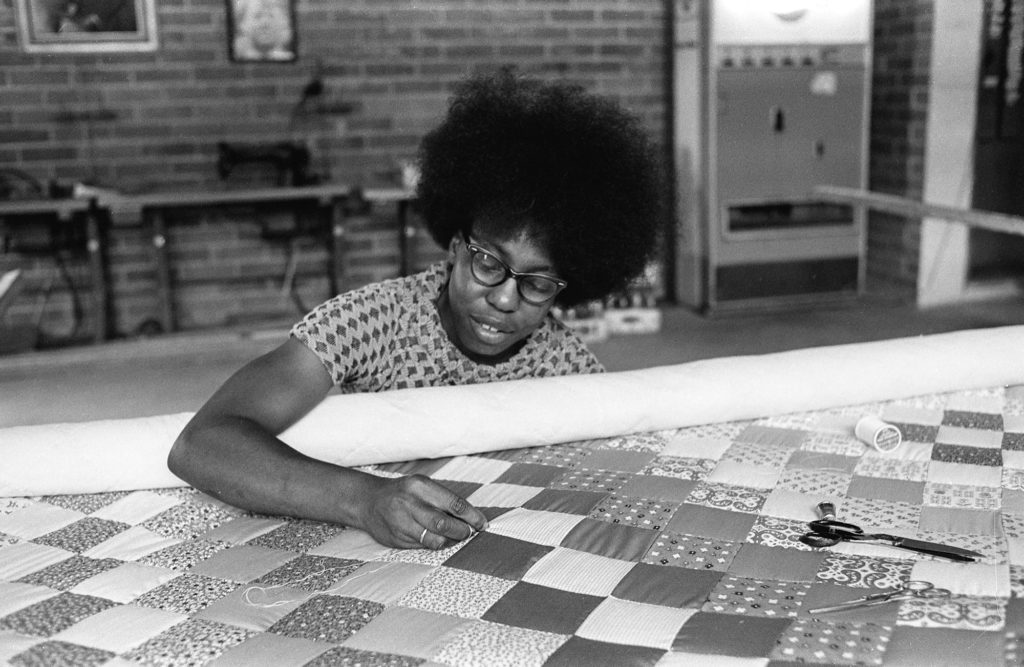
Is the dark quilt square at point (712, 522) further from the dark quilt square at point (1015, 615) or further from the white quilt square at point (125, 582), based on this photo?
the white quilt square at point (125, 582)

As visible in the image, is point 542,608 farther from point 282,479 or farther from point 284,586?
point 282,479

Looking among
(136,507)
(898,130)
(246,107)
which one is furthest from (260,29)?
(136,507)

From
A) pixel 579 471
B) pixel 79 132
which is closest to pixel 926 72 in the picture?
pixel 79 132

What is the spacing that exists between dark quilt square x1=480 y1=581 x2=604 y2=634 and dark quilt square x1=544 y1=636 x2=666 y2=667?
3 centimetres

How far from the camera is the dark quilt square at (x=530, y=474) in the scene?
152 cm

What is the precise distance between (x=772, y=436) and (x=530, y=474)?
430mm

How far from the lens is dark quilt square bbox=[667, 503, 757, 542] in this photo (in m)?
1.31

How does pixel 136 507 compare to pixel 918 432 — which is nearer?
pixel 136 507

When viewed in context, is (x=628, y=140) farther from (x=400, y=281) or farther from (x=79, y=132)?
(x=79, y=132)

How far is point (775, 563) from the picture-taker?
47.8 inches

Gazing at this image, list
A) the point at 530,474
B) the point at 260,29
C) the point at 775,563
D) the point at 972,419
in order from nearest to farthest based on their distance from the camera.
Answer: the point at 775,563 → the point at 530,474 → the point at 972,419 → the point at 260,29

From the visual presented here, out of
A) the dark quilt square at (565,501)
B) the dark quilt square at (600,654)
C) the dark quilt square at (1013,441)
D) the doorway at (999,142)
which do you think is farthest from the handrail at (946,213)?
the dark quilt square at (600,654)

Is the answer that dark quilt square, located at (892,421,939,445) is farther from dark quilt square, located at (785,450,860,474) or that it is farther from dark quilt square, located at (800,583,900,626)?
dark quilt square, located at (800,583,900,626)

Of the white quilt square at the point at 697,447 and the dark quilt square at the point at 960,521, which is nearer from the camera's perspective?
the dark quilt square at the point at 960,521
